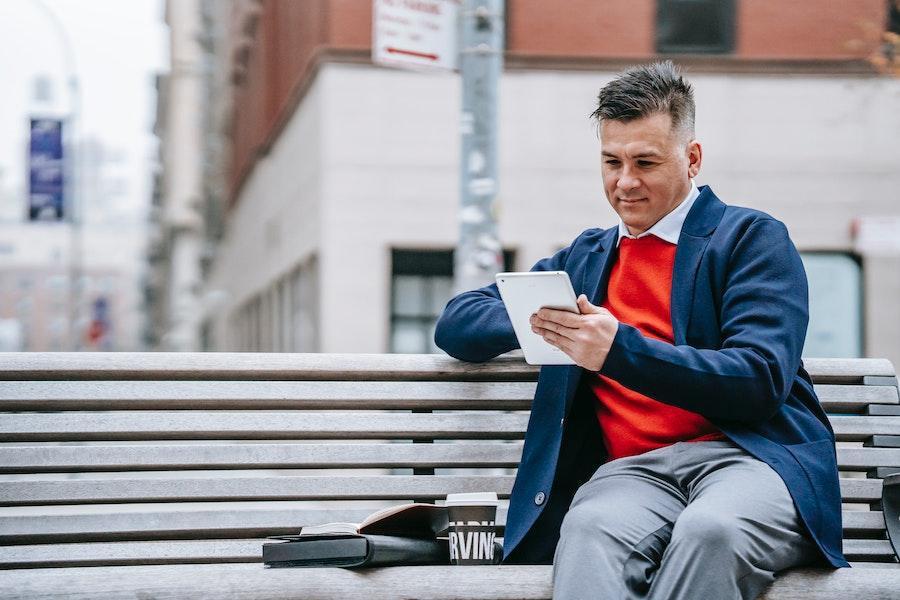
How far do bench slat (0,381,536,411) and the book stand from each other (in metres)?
0.58

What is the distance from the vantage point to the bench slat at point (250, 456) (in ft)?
12.4

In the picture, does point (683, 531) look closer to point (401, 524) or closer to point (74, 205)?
point (401, 524)

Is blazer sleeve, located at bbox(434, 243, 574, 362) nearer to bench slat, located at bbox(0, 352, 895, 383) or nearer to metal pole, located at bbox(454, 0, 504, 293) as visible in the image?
bench slat, located at bbox(0, 352, 895, 383)

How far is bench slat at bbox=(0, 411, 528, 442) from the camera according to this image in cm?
380

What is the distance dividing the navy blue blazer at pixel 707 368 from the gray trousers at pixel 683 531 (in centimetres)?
8

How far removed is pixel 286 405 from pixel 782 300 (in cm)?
146

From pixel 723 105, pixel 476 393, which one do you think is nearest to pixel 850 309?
pixel 723 105

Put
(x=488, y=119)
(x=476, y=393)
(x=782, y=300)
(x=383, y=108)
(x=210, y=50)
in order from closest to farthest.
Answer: (x=782, y=300)
(x=476, y=393)
(x=488, y=119)
(x=383, y=108)
(x=210, y=50)

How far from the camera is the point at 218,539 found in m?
3.81

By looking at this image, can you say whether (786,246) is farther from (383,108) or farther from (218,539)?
(383,108)

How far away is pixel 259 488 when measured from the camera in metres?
3.85

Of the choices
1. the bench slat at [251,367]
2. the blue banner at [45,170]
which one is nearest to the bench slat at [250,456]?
the bench slat at [251,367]

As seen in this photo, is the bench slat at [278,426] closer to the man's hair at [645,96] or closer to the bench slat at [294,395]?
the bench slat at [294,395]

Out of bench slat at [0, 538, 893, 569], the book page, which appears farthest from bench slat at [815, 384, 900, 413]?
bench slat at [0, 538, 893, 569]
